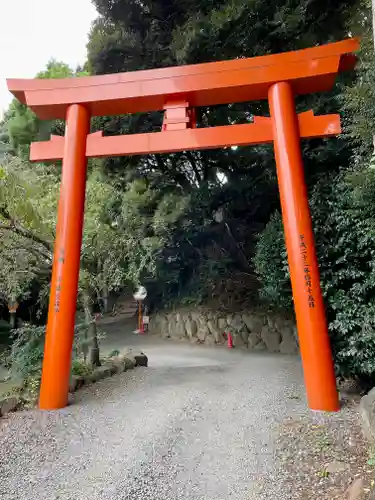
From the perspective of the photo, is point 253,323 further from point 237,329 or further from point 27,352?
point 27,352

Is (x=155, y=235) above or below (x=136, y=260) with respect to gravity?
above

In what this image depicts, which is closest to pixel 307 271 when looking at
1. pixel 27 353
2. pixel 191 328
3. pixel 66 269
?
pixel 66 269

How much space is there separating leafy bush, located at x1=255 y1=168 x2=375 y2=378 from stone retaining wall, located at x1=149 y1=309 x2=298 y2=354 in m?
6.53

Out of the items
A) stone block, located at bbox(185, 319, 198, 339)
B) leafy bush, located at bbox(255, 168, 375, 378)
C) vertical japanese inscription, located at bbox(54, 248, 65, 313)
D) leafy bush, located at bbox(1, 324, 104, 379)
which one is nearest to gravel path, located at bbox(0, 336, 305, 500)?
leafy bush, located at bbox(1, 324, 104, 379)

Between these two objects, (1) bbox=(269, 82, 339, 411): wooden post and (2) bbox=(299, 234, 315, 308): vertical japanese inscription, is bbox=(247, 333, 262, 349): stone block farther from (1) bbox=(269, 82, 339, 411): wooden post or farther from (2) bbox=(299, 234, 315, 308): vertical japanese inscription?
(2) bbox=(299, 234, 315, 308): vertical japanese inscription

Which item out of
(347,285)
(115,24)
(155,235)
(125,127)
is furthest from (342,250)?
(115,24)

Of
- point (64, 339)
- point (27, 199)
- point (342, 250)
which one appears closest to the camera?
point (64, 339)

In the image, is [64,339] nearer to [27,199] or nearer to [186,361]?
[27,199]

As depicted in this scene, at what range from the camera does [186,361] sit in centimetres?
1038

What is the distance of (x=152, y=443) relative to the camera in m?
3.74

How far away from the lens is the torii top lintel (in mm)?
5160

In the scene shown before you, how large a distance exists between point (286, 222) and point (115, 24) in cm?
904

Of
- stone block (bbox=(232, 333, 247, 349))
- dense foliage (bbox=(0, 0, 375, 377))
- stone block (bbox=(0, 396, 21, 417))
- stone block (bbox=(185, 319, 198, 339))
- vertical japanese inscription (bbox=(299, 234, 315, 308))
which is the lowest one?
stone block (bbox=(0, 396, 21, 417))

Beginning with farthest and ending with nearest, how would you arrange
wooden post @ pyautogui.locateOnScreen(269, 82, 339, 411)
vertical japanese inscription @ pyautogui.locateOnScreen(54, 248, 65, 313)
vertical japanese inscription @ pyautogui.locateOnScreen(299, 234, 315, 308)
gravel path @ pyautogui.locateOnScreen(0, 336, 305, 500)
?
vertical japanese inscription @ pyautogui.locateOnScreen(54, 248, 65, 313)
vertical japanese inscription @ pyautogui.locateOnScreen(299, 234, 315, 308)
wooden post @ pyautogui.locateOnScreen(269, 82, 339, 411)
gravel path @ pyautogui.locateOnScreen(0, 336, 305, 500)
